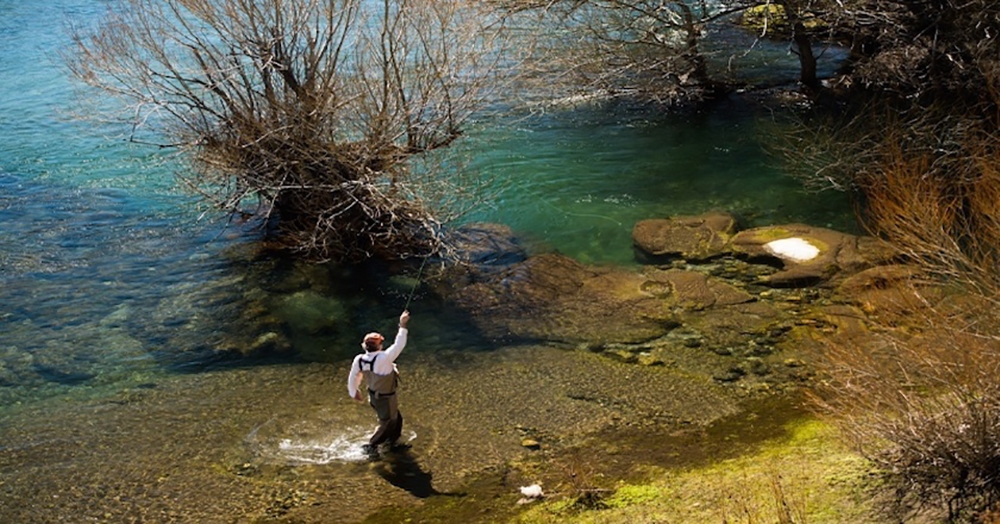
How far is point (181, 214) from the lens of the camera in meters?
18.2

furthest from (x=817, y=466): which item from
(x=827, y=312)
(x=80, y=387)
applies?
(x=80, y=387)

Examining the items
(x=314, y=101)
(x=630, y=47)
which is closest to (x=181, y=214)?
(x=314, y=101)

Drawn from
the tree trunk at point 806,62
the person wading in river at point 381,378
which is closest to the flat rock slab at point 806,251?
the person wading in river at point 381,378

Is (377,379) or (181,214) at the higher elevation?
(181,214)

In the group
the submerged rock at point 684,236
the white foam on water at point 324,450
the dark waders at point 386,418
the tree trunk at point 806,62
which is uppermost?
the tree trunk at point 806,62

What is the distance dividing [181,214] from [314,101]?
14.5 ft

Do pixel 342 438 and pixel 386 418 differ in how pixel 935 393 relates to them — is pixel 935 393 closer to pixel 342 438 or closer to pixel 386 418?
pixel 386 418

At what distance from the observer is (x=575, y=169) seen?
1981 cm

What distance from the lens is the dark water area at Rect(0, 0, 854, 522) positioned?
1039 cm

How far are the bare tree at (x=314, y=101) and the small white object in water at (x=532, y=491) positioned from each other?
21.0ft

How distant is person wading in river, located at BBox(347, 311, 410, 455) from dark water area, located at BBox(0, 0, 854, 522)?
0.45m

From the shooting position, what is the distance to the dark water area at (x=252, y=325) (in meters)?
10.4

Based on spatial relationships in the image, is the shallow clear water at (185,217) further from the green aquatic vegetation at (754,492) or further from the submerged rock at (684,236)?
the green aquatic vegetation at (754,492)

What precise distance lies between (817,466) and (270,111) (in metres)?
9.81
